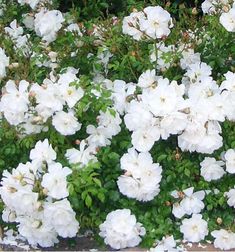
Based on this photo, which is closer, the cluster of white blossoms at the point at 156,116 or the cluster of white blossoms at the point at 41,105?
the cluster of white blossoms at the point at 156,116

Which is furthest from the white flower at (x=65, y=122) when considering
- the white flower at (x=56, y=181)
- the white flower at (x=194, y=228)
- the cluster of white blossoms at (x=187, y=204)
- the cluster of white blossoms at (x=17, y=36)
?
the cluster of white blossoms at (x=17, y=36)

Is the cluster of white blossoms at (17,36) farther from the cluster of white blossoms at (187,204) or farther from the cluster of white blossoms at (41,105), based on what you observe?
the cluster of white blossoms at (187,204)

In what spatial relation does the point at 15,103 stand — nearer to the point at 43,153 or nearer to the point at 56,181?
the point at 43,153

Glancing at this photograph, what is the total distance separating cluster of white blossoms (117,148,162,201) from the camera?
366 centimetres

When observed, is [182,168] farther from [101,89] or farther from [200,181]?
[101,89]

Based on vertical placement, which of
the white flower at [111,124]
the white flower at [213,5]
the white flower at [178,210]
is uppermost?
the white flower at [213,5]

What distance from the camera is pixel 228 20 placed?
4.33 m

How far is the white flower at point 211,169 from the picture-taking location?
3.80m

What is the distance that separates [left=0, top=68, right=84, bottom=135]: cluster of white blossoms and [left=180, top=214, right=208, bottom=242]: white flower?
761mm

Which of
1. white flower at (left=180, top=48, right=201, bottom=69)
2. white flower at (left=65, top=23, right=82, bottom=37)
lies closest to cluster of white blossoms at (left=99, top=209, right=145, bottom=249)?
white flower at (left=180, top=48, right=201, bottom=69)

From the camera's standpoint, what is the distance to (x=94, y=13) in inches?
214

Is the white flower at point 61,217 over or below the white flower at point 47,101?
below

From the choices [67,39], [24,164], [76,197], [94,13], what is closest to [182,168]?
[76,197]

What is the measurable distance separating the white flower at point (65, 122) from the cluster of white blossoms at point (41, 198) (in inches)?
4.7
